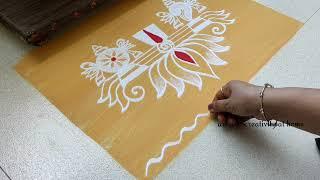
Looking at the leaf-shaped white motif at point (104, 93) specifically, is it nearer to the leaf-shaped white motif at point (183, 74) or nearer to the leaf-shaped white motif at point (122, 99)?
the leaf-shaped white motif at point (122, 99)

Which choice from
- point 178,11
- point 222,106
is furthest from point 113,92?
point 178,11

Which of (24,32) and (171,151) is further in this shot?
Answer: (24,32)

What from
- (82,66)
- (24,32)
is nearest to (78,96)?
(82,66)

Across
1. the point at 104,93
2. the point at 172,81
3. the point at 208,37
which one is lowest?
the point at 104,93

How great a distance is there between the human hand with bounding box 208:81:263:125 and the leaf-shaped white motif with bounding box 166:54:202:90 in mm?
95

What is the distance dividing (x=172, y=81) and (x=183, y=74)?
4 centimetres

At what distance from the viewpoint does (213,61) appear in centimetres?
90

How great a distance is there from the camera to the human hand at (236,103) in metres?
0.65

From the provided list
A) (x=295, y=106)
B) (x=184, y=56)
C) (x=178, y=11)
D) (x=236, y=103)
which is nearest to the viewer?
(x=295, y=106)

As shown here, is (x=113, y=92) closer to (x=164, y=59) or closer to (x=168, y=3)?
(x=164, y=59)

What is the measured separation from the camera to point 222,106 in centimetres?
72

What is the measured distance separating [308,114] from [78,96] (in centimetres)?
52

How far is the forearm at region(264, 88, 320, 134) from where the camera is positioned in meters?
0.56

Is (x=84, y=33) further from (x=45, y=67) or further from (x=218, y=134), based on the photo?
(x=218, y=134)
